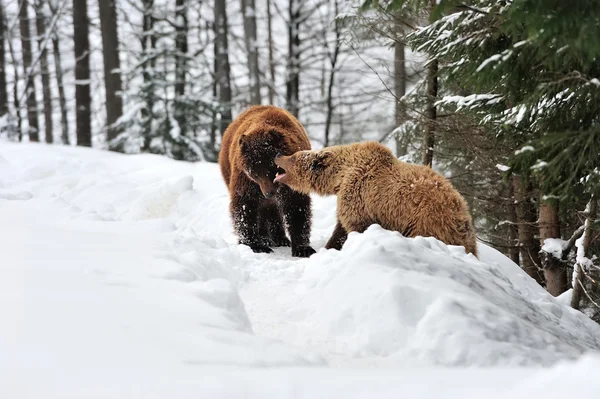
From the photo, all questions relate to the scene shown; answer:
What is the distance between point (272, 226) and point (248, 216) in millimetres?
717

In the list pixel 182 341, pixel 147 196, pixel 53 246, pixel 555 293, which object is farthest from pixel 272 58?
pixel 182 341

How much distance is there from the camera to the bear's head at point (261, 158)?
586cm

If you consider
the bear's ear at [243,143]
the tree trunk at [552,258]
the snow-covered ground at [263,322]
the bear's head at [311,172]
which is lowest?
the tree trunk at [552,258]

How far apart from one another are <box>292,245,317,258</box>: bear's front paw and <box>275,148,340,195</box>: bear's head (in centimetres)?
72

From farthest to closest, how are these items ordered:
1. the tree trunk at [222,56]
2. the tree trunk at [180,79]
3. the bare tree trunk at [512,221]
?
the tree trunk at [222,56]
the tree trunk at [180,79]
the bare tree trunk at [512,221]

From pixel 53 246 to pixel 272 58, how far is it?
19.2 meters

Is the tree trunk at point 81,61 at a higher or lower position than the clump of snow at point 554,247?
higher

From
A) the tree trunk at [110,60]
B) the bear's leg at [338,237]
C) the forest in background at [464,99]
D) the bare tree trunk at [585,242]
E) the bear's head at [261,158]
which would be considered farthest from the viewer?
the tree trunk at [110,60]

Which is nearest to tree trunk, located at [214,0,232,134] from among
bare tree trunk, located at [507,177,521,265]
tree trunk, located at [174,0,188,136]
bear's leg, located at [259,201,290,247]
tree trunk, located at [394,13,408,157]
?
tree trunk, located at [174,0,188,136]

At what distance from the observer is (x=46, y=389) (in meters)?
1.73

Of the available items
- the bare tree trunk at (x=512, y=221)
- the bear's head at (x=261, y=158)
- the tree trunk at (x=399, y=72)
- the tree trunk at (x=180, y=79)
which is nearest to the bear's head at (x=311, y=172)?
the bear's head at (x=261, y=158)

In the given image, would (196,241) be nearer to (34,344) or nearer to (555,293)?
(34,344)

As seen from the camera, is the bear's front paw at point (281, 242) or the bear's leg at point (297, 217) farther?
the bear's front paw at point (281, 242)

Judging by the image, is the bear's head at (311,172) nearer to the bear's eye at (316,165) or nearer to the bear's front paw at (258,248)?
the bear's eye at (316,165)
